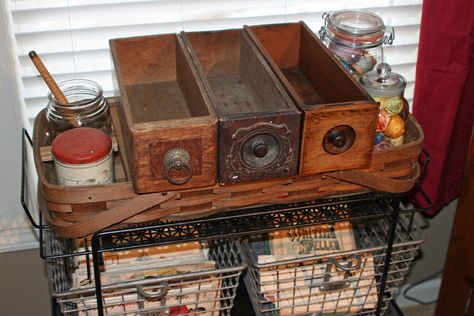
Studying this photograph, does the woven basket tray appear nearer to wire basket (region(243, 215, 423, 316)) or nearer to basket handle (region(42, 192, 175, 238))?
basket handle (region(42, 192, 175, 238))

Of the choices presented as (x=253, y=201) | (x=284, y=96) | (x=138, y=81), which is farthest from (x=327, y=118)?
(x=138, y=81)

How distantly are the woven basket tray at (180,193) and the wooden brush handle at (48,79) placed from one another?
0.08 meters

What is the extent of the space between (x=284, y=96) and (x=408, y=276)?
3.97 feet

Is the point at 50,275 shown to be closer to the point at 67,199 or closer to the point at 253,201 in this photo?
the point at 67,199

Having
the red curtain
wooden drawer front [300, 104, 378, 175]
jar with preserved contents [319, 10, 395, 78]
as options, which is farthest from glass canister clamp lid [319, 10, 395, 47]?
wooden drawer front [300, 104, 378, 175]

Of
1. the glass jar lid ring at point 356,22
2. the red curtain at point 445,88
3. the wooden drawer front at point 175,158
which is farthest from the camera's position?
the red curtain at point 445,88

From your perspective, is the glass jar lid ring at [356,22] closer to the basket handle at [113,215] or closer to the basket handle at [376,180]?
the basket handle at [376,180]

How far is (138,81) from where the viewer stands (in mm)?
1354

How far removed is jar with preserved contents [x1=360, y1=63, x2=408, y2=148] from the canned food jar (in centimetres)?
49

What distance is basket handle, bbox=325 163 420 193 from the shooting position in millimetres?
1205

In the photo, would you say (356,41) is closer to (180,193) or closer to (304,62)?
(304,62)

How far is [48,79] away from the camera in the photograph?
123 cm

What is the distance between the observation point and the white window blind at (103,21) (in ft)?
4.63

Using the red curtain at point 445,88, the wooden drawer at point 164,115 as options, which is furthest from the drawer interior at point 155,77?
the red curtain at point 445,88
